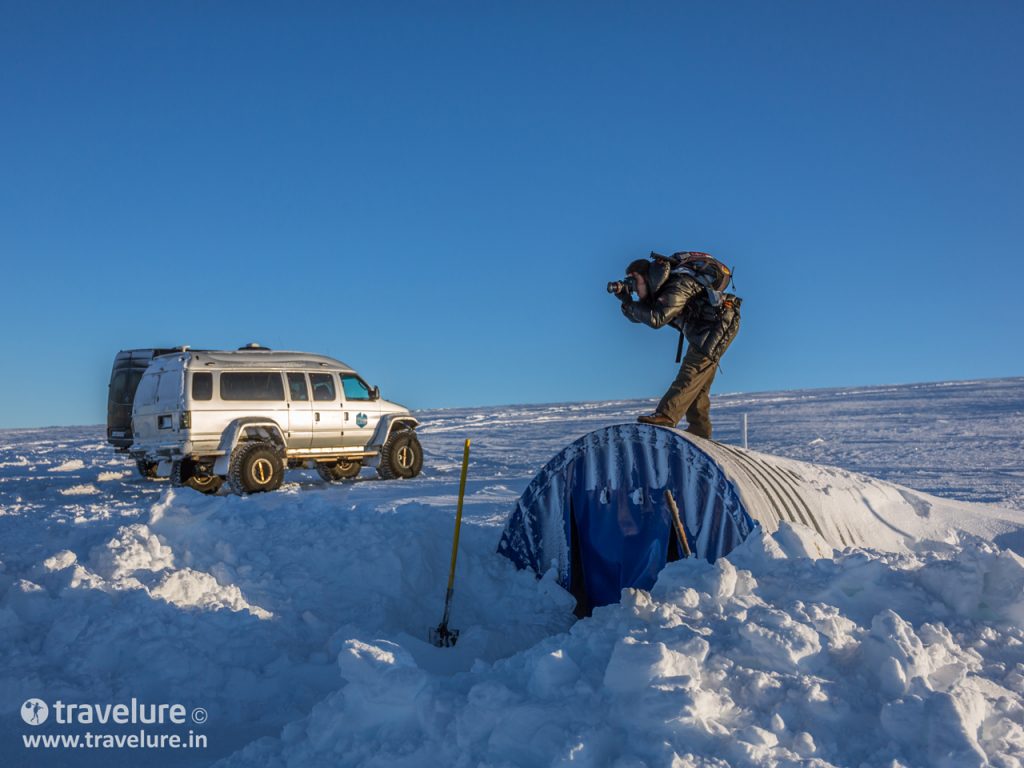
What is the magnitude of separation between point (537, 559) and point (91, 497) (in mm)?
9654

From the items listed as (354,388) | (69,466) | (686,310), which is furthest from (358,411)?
(686,310)

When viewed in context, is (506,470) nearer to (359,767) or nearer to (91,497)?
(91,497)

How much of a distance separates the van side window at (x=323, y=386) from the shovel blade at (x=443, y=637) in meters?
9.69

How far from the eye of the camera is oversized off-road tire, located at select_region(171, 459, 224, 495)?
1384 centimetres

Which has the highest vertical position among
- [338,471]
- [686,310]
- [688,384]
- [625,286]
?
[625,286]

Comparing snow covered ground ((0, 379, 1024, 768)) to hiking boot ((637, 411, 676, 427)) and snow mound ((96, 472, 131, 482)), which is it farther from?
snow mound ((96, 472, 131, 482))

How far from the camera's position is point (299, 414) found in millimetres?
15055

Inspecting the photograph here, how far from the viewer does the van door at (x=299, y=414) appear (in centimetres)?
1495

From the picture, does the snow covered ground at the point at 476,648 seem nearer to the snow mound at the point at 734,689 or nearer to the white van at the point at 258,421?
the snow mound at the point at 734,689

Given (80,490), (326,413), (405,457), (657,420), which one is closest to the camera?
(657,420)

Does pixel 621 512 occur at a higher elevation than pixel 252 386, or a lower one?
lower

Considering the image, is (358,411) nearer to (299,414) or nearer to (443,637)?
(299,414)

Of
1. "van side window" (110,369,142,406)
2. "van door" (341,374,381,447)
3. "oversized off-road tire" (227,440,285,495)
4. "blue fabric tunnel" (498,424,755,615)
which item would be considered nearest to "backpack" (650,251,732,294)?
"blue fabric tunnel" (498,424,755,615)

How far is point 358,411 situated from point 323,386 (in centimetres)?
84
